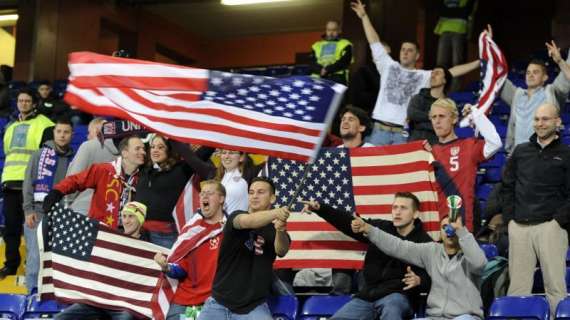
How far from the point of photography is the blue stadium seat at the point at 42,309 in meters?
9.12

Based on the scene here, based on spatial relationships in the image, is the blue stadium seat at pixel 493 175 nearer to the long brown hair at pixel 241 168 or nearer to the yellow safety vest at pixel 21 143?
Answer: the long brown hair at pixel 241 168

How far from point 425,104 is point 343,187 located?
2.07 meters

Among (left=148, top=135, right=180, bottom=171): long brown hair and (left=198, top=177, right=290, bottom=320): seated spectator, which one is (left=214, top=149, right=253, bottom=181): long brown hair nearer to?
(left=148, top=135, right=180, bottom=171): long brown hair

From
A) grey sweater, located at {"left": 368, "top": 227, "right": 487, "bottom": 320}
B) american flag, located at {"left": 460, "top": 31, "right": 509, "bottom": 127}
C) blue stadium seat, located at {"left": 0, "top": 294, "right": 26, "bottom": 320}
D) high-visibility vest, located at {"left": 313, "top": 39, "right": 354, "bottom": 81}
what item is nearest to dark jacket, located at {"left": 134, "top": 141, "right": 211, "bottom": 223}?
blue stadium seat, located at {"left": 0, "top": 294, "right": 26, "bottom": 320}

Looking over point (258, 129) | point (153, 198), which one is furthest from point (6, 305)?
point (258, 129)

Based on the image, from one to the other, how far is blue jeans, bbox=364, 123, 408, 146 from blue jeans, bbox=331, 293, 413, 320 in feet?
11.9

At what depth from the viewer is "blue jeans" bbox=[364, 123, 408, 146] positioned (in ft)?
36.4

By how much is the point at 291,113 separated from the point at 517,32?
45.8ft

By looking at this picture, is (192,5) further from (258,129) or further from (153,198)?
(258,129)

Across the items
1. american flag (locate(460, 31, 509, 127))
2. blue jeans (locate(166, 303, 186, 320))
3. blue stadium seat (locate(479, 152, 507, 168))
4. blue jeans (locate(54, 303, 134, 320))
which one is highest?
american flag (locate(460, 31, 509, 127))

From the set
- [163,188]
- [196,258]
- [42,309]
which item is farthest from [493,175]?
[42,309]

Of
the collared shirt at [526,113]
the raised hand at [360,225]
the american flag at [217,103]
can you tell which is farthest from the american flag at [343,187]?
the collared shirt at [526,113]

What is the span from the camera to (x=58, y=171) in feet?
35.5

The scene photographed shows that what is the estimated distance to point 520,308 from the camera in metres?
7.27
